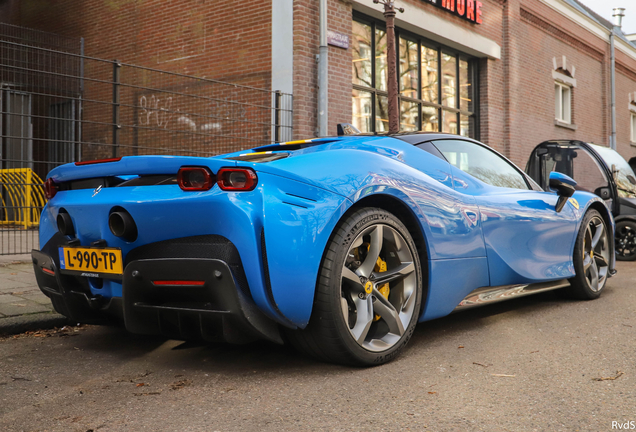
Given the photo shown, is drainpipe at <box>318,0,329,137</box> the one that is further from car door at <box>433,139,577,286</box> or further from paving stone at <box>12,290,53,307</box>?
paving stone at <box>12,290,53,307</box>

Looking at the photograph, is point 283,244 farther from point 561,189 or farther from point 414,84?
point 414,84

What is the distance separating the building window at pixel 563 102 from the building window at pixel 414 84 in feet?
15.0

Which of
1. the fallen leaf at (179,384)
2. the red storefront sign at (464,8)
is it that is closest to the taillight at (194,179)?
the fallen leaf at (179,384)

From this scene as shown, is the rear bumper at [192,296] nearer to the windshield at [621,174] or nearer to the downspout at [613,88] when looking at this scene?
the windshield at [621,174]

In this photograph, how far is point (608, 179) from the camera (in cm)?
863

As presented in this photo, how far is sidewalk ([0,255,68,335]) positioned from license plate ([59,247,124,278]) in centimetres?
100

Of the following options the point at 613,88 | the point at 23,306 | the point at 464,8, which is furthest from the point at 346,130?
the point at 613,88

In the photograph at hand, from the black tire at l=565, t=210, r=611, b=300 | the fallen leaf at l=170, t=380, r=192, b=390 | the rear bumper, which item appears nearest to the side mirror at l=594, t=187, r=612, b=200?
the black tire at l=565, t=210, r=611, b=300

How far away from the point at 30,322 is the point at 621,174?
793cm

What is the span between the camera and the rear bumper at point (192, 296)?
102 inches

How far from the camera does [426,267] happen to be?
3340 mm

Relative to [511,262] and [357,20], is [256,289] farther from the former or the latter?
[357,20]

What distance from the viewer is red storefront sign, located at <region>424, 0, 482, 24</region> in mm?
12734

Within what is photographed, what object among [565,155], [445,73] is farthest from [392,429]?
[445,73]
